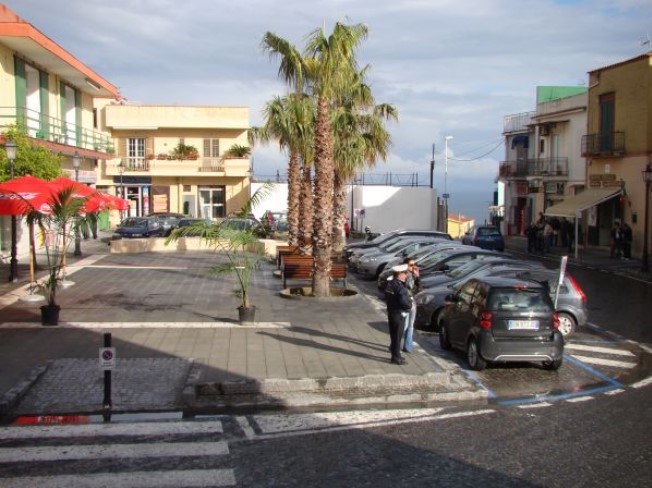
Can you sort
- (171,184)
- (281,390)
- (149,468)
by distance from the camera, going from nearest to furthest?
(149,468) < (281,390) < (171,184)

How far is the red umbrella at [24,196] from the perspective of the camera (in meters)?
17.3

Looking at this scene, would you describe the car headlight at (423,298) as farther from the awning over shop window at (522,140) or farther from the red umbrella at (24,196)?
the awning over shop window at (522,140)

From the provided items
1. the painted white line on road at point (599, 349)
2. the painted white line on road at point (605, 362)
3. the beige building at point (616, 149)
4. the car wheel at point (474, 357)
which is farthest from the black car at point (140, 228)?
the painted white line on road at point (605, 362)

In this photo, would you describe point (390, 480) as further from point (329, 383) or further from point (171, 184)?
point (171, 184)

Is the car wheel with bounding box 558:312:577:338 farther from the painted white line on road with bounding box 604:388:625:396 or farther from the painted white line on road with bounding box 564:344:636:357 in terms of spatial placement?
the painted white line on road with bounding box 604:388:625:396

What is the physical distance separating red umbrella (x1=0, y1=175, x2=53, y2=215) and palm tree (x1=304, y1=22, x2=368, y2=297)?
664cm

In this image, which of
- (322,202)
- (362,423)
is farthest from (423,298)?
(362,423)

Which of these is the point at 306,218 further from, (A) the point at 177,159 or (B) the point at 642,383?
(A) the point at 177,159

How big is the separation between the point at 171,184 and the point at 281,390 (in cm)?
4668

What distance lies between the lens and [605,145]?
37250 millimetres

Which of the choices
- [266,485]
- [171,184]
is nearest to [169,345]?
[266,485]

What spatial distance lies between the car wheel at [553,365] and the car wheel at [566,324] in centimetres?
282

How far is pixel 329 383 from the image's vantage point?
10.5 m

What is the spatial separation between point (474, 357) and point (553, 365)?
1.30 meters
